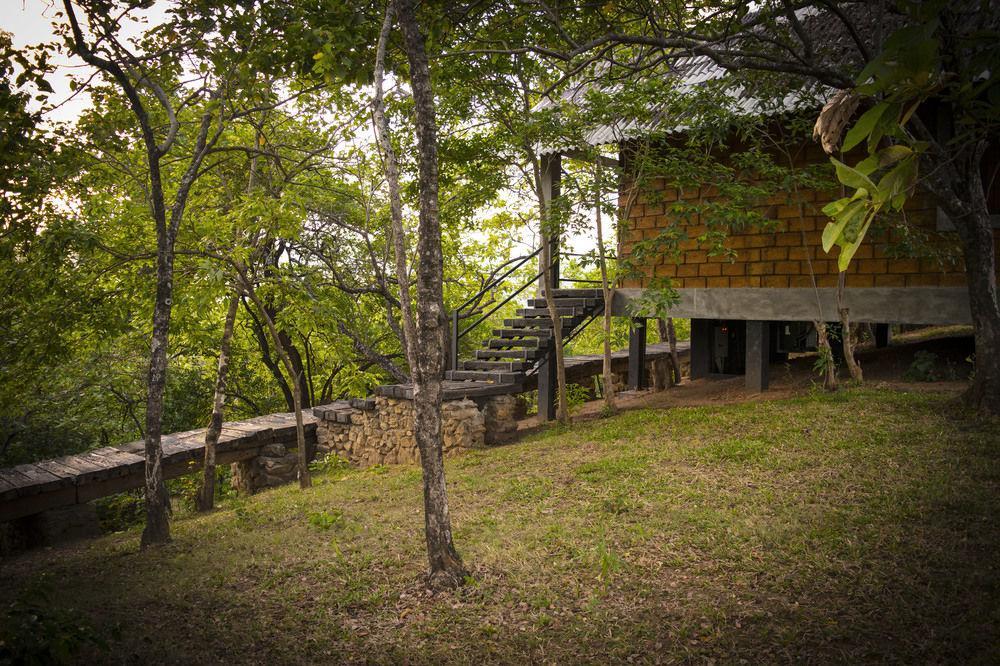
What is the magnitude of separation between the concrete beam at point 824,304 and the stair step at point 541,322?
80 centimetres

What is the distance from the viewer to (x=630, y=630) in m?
4.53

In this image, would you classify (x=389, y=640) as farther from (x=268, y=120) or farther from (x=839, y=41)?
(x=839, y=41)

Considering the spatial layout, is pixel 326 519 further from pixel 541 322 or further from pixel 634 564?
pixel 541 322

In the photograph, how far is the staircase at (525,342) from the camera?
11992 mm

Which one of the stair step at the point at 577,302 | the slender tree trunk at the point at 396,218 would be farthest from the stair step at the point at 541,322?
the slender tree trunk at the point at 396,218

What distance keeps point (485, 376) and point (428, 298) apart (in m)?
6.75

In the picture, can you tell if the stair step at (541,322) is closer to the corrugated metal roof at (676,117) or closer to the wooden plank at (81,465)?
the corrugated metal roof at (676,117)

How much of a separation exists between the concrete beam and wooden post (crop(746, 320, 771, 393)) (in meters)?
0.47

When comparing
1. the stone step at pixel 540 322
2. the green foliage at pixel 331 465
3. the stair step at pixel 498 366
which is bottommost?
the green foliage at pixel 331 465

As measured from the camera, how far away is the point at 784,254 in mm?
10789

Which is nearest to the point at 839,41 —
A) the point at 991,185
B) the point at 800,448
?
the point at 991,185

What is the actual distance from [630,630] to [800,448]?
439 cm

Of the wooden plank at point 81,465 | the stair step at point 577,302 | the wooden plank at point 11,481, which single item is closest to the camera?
the wooden plank at point 11,481

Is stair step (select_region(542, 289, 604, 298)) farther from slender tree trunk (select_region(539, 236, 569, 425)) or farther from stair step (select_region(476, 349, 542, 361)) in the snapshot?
stair step (select_region(476, 349, 542, 361))
